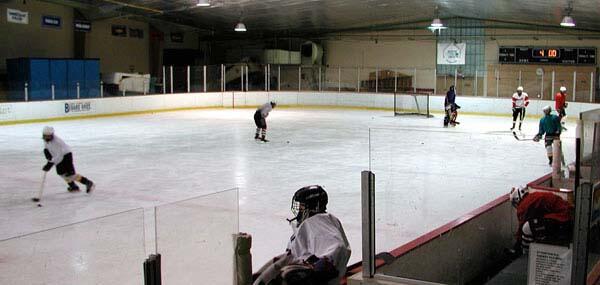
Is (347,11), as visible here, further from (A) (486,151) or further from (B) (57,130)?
(A) (486,151)

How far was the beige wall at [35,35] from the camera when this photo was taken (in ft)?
83.8

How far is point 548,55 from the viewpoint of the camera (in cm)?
2658

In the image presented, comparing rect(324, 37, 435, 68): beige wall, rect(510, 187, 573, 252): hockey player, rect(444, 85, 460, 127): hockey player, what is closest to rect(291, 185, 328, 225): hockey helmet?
rect(510, 187, 573, 252): hockey player

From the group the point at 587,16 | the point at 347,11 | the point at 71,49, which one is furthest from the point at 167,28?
the point at 587,16

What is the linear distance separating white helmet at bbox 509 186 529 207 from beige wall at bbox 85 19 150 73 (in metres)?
25.7

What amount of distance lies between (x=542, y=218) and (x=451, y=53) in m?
25.8

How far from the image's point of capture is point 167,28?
3391 cm

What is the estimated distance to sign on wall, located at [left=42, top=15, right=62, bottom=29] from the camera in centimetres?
2700

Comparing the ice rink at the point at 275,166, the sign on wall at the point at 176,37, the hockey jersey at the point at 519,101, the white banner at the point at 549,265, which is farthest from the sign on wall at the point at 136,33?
the white banner at the point at 549,265

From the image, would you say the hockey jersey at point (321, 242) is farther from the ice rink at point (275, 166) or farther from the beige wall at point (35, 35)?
the beige wall at point (35, 35)

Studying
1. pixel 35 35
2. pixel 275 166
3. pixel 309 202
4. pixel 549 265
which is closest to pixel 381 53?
pixel 35 35

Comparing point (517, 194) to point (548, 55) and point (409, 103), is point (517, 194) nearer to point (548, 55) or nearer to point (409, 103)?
point (409, 103)

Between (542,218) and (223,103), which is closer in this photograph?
(542,218)

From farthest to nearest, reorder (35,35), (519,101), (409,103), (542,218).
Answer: (35,35) < (409,103) < (519,101) < (542,218)
